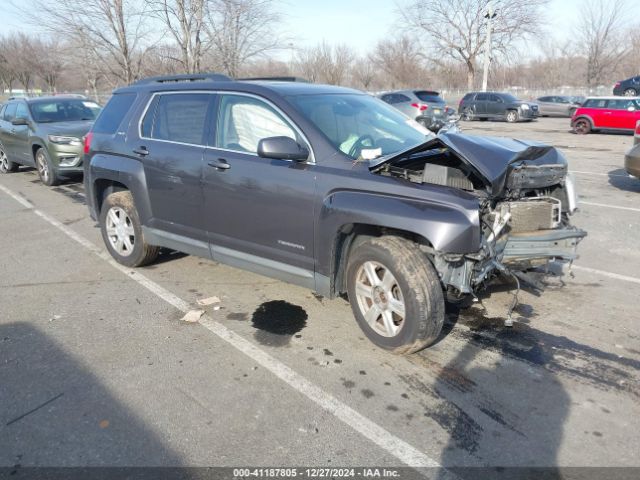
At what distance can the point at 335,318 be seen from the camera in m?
4.10

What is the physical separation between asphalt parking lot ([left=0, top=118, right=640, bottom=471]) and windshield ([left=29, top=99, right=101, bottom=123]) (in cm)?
644

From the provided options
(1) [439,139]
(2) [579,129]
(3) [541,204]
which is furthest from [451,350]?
(2) [579,129]

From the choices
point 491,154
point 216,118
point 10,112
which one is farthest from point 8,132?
point 491,154

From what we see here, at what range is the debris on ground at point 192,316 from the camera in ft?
13.5

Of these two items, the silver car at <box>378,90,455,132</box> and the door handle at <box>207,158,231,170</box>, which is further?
the silver car at <box>378,90,455,132</box>

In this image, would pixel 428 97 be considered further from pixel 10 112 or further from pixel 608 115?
pixel 10 112

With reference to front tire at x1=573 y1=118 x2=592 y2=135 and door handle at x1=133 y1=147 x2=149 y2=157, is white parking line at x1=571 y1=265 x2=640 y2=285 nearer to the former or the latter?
door handle at x1=133 y1=147 x2=149 y2=157

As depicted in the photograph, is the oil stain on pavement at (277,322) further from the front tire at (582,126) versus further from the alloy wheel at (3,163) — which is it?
the front tire at (582,126)

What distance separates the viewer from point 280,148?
11.5 feet

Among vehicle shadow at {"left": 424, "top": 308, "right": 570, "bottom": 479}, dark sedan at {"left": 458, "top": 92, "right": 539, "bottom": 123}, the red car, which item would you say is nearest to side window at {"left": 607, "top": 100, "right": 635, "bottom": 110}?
the red car

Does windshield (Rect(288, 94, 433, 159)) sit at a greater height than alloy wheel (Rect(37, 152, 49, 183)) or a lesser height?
greater

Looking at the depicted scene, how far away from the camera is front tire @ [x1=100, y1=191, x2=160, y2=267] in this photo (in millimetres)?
5102

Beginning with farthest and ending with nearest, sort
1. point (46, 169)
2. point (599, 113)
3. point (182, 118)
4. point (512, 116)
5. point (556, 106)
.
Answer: point (556, 106) → point (512, 116) → point (599, 113) → point (46, 169) → point (182, 118)

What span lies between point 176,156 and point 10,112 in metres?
9.40
